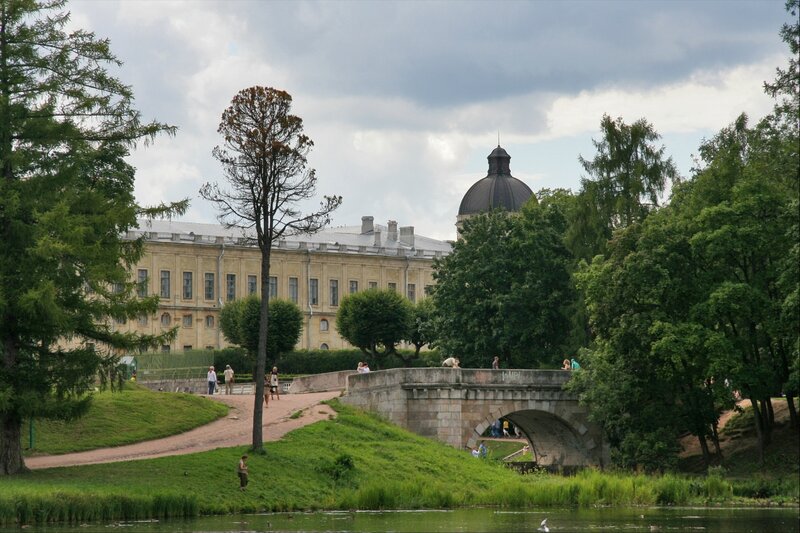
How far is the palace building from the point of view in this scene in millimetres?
120250

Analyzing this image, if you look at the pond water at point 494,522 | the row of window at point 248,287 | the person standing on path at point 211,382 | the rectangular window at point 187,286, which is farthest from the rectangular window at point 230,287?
the pond water at point 494,522

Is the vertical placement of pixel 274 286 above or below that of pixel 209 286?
above

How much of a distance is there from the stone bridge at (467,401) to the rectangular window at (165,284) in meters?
60.7

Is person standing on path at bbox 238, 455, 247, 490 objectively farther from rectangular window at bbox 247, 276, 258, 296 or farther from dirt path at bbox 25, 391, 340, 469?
rectangular window at bbox 247, 276, 258, 296

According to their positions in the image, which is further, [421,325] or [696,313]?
[421,325]

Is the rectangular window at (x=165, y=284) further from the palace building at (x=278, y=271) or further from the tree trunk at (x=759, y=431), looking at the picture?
the tree trunk at (x=759, y=431)

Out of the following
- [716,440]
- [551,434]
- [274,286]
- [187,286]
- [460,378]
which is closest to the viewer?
[716,440]

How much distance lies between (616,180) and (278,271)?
61.5 m

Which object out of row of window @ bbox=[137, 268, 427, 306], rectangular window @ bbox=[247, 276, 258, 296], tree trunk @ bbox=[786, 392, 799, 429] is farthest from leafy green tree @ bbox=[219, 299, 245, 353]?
tree trunk @ bbox=[786, 392, 799, 429]

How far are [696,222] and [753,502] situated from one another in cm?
1182

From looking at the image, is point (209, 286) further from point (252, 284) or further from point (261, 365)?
point (261, 365)

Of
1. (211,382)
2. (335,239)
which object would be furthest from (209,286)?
(211,382)

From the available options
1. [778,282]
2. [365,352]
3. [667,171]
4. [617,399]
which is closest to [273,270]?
[365,352]

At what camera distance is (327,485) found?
154ft
